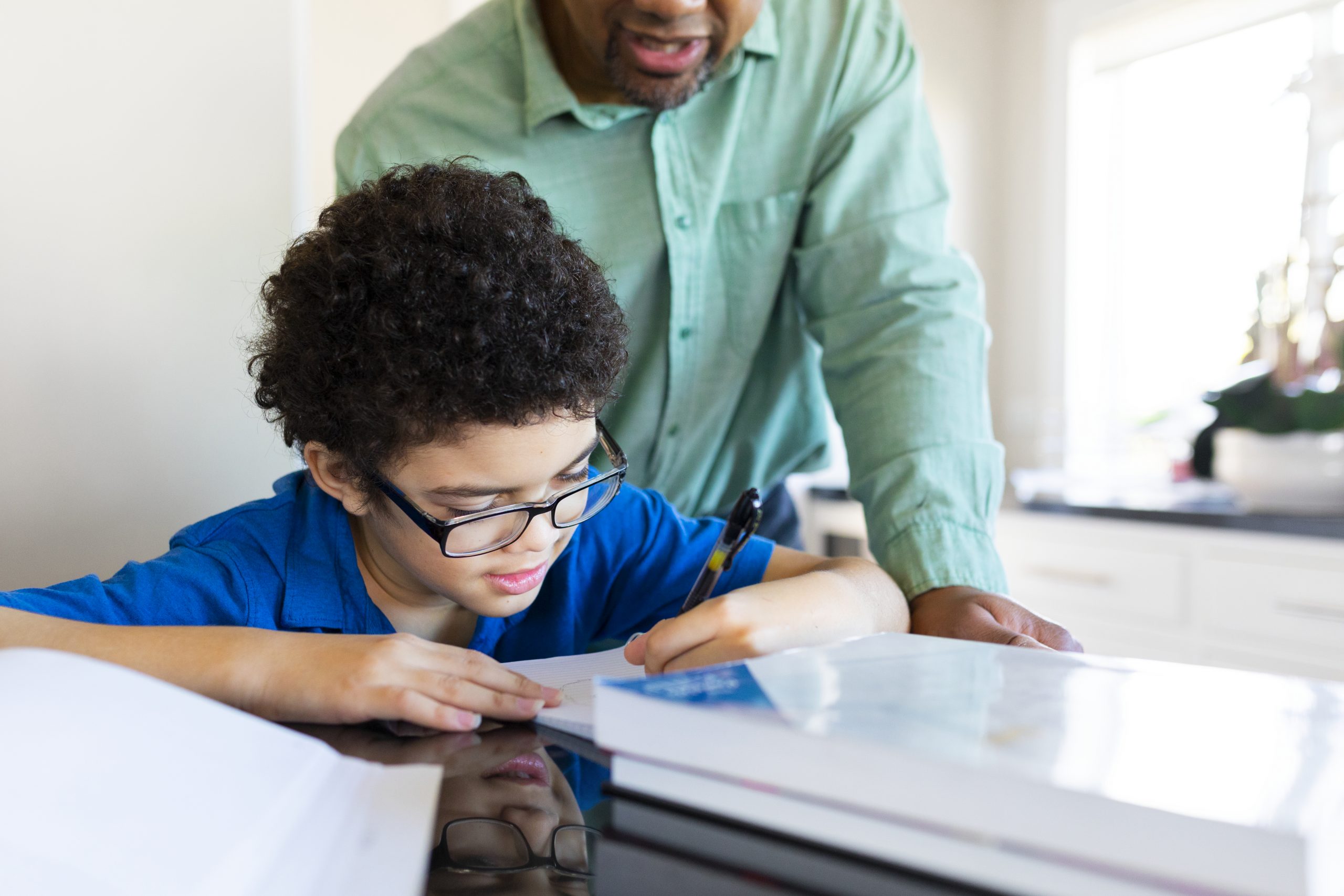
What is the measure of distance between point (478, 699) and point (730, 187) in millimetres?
793

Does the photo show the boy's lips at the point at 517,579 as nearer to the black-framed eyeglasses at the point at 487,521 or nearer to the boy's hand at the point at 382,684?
the black-framed eyeglasses at the point at 487,521

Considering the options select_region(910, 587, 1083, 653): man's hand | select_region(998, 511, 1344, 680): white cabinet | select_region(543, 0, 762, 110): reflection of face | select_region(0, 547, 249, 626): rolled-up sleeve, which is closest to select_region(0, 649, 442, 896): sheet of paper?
select_region(0, 547, 249, 626): rolled-up sleeve

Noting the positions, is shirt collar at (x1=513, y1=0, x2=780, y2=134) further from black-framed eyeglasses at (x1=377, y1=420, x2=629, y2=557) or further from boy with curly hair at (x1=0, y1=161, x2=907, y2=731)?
black-framed eyeglasses at (x1=377, y1=420, x2=629, y2=557)

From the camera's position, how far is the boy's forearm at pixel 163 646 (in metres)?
0.65

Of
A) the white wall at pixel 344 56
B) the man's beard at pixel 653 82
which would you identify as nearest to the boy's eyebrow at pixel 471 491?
the man's beard at pixel 653 82

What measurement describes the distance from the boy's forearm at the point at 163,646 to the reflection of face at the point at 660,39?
691mm

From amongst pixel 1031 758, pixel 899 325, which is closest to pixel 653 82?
pixel 899 325

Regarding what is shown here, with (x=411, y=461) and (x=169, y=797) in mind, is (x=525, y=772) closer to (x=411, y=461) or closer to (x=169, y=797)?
(x=169, y=797)

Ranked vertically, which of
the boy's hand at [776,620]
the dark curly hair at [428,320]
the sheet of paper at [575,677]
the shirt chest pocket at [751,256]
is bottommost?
the sheet of paper at [575,677]

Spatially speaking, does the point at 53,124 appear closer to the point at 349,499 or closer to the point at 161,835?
the point at 349,499

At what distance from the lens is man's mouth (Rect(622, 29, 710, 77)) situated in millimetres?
1055

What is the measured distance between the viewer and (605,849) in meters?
0.38

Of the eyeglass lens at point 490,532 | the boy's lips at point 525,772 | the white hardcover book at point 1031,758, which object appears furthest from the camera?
the eyeglass lens at point 490,532

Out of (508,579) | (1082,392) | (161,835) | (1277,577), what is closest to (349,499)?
(508,579)
